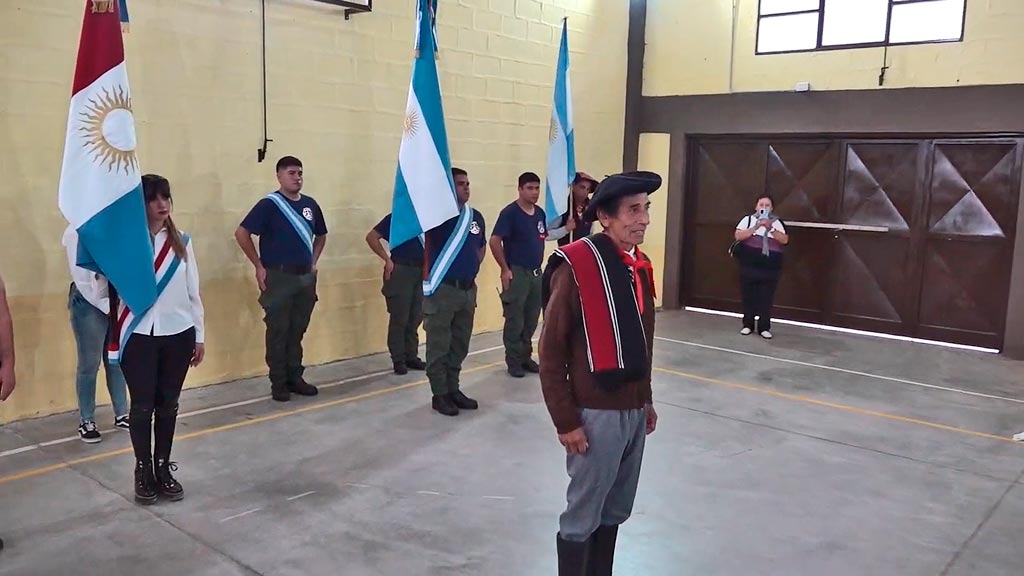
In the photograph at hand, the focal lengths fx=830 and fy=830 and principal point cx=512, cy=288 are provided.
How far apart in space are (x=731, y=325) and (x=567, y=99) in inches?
126

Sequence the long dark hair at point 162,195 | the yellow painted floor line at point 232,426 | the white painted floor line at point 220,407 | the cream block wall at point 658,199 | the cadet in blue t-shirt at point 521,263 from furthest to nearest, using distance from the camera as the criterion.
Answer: the cream block wall at point 658,199 < the cadet in blue t-shirt at point 521,263 < the white painted floor line at point 220,407 < the yellow painted floor line at point 232,426 < the long dark hair at point 162,195

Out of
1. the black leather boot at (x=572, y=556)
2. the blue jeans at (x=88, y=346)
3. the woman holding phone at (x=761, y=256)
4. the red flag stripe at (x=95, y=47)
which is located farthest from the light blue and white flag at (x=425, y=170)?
the woman holding phone at (x=761, y=256)

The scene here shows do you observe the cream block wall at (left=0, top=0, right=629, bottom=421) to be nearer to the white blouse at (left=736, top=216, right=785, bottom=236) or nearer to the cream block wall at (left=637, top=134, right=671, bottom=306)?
the cream block wall at (left=637, top=134, right=671, bottom=306)

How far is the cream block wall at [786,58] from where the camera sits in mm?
7262

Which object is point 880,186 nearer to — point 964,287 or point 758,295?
point 964,287

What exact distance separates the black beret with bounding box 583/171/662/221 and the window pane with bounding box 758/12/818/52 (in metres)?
6.65

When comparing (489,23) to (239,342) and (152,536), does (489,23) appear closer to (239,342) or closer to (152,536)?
(239,342)

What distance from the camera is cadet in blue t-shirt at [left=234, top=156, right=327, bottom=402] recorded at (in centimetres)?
535

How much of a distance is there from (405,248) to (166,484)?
2.82 m

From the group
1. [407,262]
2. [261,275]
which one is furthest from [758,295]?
[261,275]

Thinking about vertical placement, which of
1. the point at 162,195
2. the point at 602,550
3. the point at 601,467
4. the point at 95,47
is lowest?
the point at 602,550

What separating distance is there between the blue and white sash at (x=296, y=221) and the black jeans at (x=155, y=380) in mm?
1828

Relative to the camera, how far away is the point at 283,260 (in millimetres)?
5410

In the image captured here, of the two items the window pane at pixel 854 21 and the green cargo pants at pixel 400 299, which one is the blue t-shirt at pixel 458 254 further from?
the window pane at pixel 854 21
